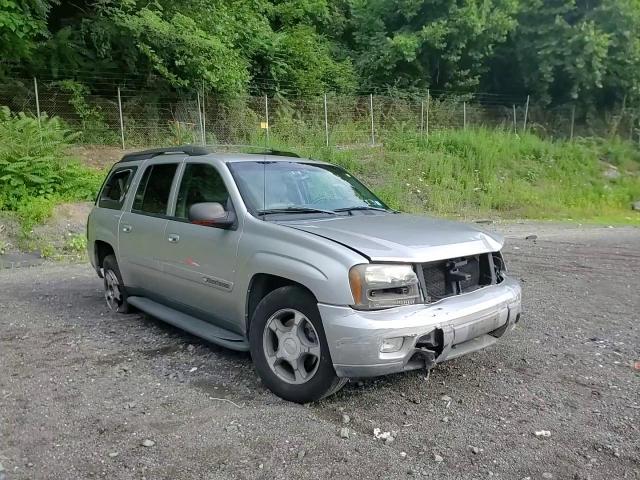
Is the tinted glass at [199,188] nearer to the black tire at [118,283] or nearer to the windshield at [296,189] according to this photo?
the windshield at [296,189]

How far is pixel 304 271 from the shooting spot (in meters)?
3.68

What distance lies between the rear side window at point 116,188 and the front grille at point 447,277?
3.55 meters

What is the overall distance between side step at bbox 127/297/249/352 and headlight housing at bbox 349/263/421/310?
1149 millimetres

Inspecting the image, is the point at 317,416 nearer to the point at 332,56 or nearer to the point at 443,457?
the point at 443,457

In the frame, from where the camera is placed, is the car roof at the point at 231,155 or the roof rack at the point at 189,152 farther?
the roof rack at the point at 189,152

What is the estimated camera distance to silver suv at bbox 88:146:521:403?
3.51 metres

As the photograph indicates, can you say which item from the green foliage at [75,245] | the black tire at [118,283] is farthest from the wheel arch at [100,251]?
the green foliage at [75,245]

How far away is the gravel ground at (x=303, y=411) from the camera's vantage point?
3.12 metres

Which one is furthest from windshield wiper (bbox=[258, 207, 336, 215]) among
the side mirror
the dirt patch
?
the dirt patch

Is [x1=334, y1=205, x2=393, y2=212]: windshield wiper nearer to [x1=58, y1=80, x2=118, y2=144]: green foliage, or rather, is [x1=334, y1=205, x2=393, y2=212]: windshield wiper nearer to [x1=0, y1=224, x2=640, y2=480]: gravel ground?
[x1=0, y1=224, x2=640, y2=480]: gravel ground

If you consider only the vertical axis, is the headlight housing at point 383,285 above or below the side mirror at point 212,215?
below

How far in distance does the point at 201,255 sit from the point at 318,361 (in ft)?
4.80

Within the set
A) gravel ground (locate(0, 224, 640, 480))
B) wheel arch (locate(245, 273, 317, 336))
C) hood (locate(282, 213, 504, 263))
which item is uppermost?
hood (locate(282, 213, 504, 263))

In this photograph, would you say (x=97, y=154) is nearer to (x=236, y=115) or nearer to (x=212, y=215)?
(x=236, y=115)
